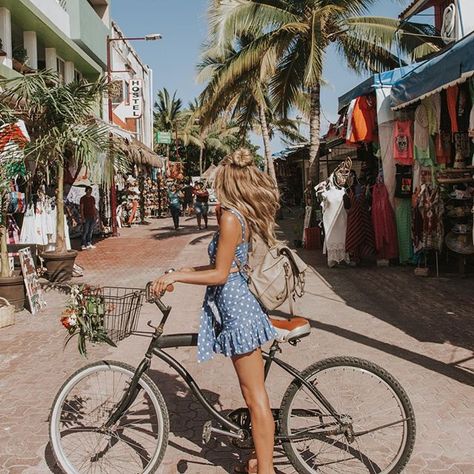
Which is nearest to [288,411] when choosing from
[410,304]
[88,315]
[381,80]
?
[88,315]

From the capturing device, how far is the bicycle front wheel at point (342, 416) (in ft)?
10.1

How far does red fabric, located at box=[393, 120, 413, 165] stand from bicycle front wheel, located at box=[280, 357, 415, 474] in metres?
7.10

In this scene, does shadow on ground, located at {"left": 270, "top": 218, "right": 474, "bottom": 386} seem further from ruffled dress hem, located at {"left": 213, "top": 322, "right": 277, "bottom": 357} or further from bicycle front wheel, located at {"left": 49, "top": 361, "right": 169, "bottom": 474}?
bicycle front wheel, located at {"left": 49, "top": 361, "right": 169, "bottom": 474}

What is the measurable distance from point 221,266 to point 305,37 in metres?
12.1

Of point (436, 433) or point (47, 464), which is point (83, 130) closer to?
point (47, 464)

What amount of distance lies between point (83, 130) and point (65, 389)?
6.87 m

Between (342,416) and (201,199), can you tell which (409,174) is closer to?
(342,416)

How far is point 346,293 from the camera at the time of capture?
8781mm

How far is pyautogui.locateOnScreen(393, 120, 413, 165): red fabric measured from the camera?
9594mm

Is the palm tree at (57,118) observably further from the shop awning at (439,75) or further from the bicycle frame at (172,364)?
the bicycle frame at (172,364)

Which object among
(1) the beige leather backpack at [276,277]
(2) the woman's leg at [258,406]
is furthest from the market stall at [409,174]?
(2) the woman's leg at [258,406]

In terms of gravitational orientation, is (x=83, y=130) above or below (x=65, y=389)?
above

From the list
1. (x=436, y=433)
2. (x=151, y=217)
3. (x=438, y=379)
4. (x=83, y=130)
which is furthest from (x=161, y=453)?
(x=151, y=217)

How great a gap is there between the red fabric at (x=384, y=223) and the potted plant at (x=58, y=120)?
4842 millimetres
